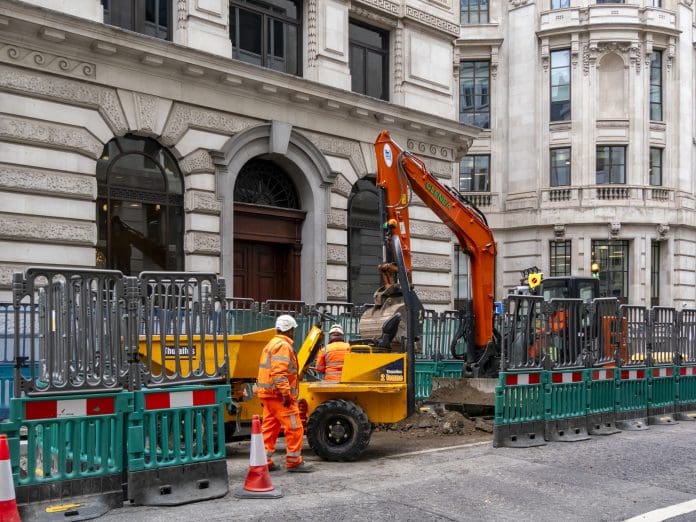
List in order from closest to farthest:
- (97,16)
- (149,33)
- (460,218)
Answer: (460,218), (97,16), (149,33)

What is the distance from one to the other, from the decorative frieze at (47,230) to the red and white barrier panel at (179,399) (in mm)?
7768

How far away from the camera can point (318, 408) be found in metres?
9.70

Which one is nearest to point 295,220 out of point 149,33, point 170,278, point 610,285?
point 149,33

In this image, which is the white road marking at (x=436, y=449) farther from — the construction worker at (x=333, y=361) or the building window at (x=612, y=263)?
the building window at (x=612, y=263)

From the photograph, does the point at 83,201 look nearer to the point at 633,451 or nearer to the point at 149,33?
Answer: the point at 149,33

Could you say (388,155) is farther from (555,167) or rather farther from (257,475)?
(555,167)

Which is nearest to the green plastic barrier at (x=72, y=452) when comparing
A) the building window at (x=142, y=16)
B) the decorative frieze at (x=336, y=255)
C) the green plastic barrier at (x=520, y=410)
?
the green plastic barrier at (x=520, y=410)

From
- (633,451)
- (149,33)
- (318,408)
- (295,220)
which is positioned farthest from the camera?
(295,220)

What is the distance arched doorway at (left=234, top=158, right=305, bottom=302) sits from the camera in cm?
1825

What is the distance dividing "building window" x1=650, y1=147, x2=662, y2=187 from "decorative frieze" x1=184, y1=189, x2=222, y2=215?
25.0 metres

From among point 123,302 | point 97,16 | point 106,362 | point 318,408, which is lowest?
point 318,408

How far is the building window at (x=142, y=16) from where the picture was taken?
15797mm

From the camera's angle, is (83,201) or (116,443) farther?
(83,201)

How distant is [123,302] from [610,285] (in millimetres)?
31358
